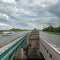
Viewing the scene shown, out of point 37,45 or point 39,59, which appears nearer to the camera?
point 39,59

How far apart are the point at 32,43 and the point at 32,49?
297 cm

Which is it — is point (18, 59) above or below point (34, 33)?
below

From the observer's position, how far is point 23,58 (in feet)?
182

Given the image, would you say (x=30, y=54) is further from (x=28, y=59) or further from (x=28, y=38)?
(x=28, y=38)

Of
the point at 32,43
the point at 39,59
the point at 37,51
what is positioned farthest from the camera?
the point at 32,43

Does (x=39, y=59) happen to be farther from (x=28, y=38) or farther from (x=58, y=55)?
(x=58, y=55)

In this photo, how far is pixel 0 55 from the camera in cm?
1300

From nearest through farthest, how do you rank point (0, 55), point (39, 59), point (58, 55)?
point (0, 55)
point (58, 55)
point (39, 59)

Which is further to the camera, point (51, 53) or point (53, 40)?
point (53, 40)

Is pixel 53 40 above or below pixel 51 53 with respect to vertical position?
below

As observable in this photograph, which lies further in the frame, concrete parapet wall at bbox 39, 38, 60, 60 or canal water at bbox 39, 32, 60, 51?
canal water at bbox 39, 32, 60, 51

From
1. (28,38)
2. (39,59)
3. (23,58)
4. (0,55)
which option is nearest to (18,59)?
(23,58)

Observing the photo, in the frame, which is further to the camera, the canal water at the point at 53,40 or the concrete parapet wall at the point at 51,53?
the canal water at the point at 53,40

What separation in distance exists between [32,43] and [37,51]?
5318 millimetres
